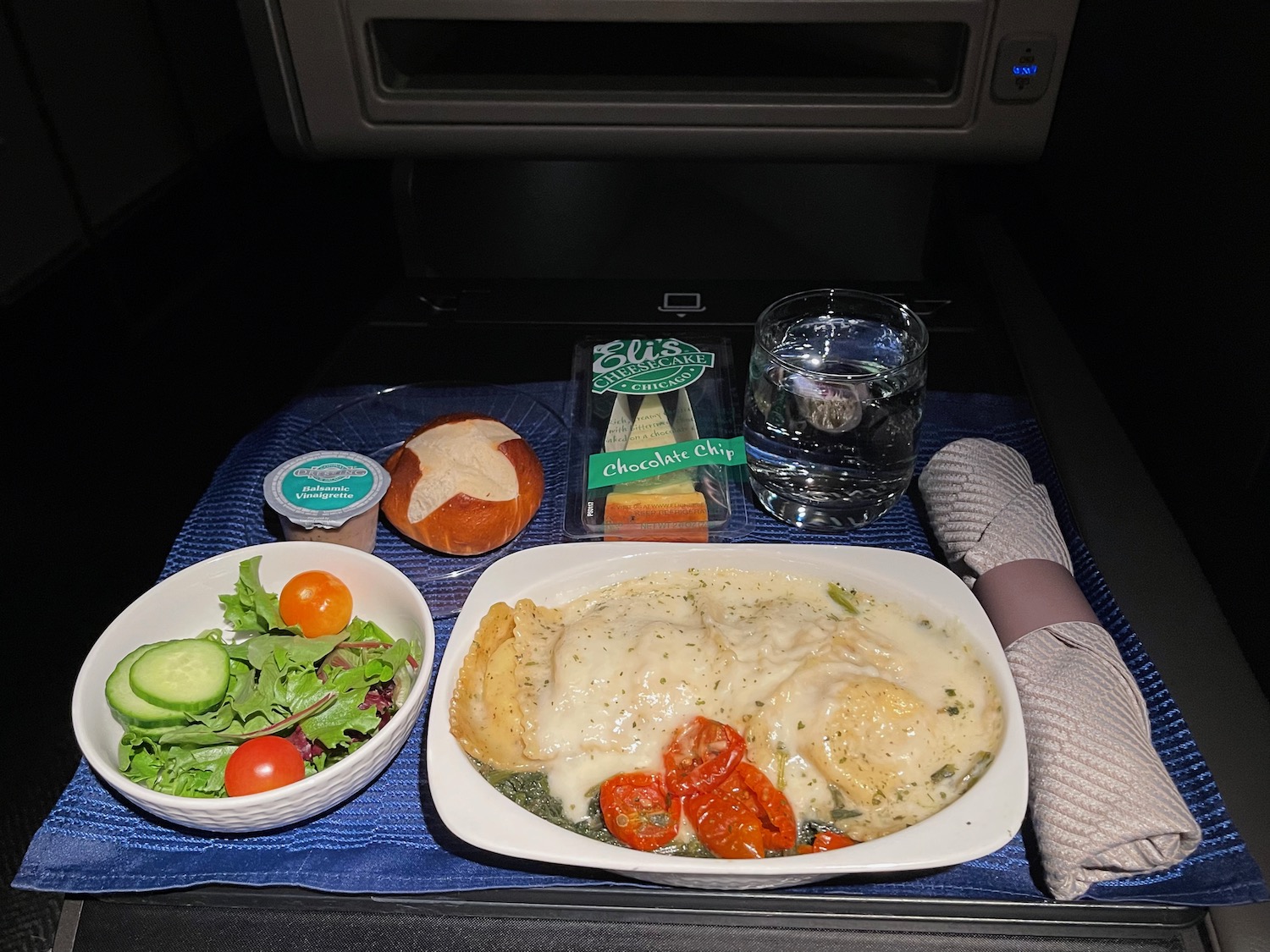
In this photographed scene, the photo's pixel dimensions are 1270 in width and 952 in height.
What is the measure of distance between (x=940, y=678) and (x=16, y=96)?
6.43 feet

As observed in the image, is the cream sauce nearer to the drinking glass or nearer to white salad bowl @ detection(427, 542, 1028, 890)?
white salad bowl @ detection(427, 542, 1028, 890)

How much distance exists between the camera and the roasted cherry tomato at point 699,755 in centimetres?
86

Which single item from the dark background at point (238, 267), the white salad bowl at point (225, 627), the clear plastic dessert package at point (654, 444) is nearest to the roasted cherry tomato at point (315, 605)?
the white salad bowl at point (225, 627)

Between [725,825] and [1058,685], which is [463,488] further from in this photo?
[1058,685]

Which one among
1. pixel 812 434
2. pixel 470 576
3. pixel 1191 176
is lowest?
pixel 470 576

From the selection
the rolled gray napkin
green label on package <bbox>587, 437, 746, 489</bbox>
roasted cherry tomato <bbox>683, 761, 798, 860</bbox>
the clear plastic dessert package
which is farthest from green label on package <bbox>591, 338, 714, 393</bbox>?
roasted cherry tomato <bbox>683, 761, 798, 860</bbox>

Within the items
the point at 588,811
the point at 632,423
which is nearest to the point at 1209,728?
the point at 588,811

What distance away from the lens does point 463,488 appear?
3.79 feet

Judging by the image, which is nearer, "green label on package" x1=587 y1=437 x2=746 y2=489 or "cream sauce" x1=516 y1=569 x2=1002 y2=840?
"cream sauce" x1=516 y1=569 x2=1002 y2=840

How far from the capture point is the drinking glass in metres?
1.11

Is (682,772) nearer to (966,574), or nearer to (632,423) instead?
(966,574)

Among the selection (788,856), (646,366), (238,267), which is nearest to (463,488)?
(646,366)

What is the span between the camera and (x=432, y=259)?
173 cm

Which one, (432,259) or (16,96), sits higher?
(16,96)
